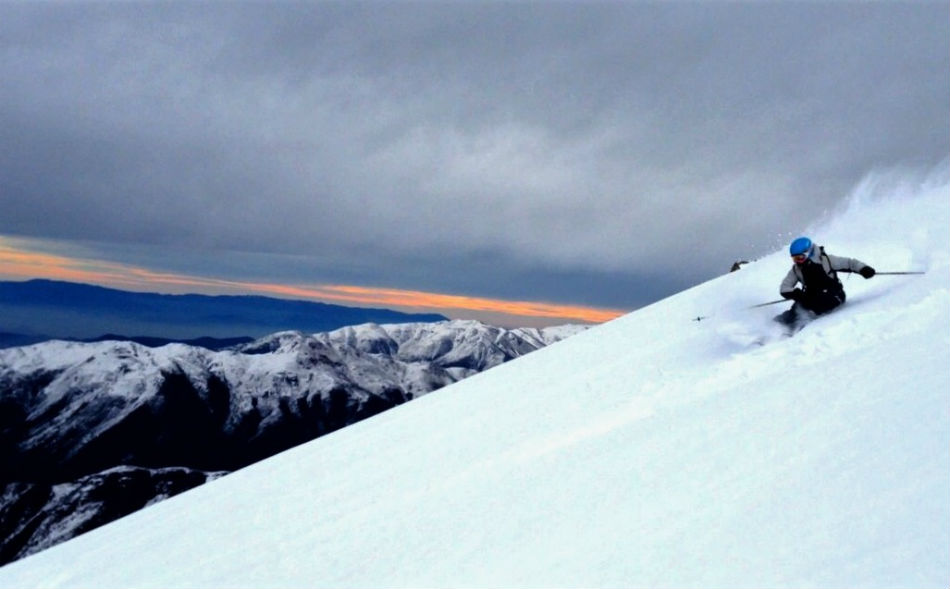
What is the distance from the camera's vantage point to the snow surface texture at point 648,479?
6051mm

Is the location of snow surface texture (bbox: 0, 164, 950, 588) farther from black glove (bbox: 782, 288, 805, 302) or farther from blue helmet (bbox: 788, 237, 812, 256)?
blue helmet (bbox: 788, 237, 812, 256)

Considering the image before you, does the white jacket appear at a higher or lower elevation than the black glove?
higher

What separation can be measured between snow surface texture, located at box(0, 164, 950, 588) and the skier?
473mm

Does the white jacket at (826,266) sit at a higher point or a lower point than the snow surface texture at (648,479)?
higher

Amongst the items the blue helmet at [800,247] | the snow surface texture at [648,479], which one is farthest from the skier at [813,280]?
the snow surface texture at [648,479]

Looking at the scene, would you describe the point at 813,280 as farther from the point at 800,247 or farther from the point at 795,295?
the point at 800,247

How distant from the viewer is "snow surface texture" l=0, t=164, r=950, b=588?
605 centimetres

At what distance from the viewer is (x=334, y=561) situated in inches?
364

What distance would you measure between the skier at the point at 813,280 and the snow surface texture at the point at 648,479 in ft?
1.55

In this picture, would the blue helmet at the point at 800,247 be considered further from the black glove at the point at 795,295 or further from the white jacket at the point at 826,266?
the black glove at the point at 795,295

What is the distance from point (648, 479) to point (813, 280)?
7272mm

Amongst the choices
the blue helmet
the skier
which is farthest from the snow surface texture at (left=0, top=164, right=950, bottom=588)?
the blue helmet

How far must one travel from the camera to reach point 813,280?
13320 mm

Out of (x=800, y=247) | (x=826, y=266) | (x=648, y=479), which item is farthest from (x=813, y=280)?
(x=648, y=479)
